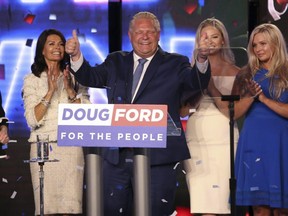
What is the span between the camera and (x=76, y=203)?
214 inches

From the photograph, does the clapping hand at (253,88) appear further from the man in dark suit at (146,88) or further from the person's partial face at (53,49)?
the person's partial face at (53,49)

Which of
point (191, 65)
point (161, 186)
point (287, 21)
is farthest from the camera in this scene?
point (287, 21)

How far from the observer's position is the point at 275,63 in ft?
16.7

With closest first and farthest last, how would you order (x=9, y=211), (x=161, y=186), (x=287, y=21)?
1. (x=161, y=186)
2. (x=287, y=21)
3. (x=9, y=211)

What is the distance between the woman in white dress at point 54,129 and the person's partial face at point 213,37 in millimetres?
1024

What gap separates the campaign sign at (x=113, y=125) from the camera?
3615 millimetres

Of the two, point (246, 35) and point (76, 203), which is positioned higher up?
point (246, 35)

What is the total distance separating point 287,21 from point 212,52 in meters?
1.40

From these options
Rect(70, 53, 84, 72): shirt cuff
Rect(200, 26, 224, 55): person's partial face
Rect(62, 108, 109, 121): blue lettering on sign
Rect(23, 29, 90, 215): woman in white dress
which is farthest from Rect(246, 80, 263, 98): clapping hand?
Rect(62, 108, 109, 121): blue lettering on sign

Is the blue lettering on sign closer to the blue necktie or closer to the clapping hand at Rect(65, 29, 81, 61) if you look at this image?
the clapping hand at Rect(65, 29, 81, 61)

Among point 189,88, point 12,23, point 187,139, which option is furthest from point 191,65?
point 12,23

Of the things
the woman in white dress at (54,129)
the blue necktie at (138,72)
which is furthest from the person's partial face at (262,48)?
the woman in white dress at (54,129)

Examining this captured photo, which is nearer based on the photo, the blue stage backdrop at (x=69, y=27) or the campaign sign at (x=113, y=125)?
the campaign sign at (x=113, y=125)

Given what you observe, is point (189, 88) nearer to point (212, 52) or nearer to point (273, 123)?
point (212, 52)
